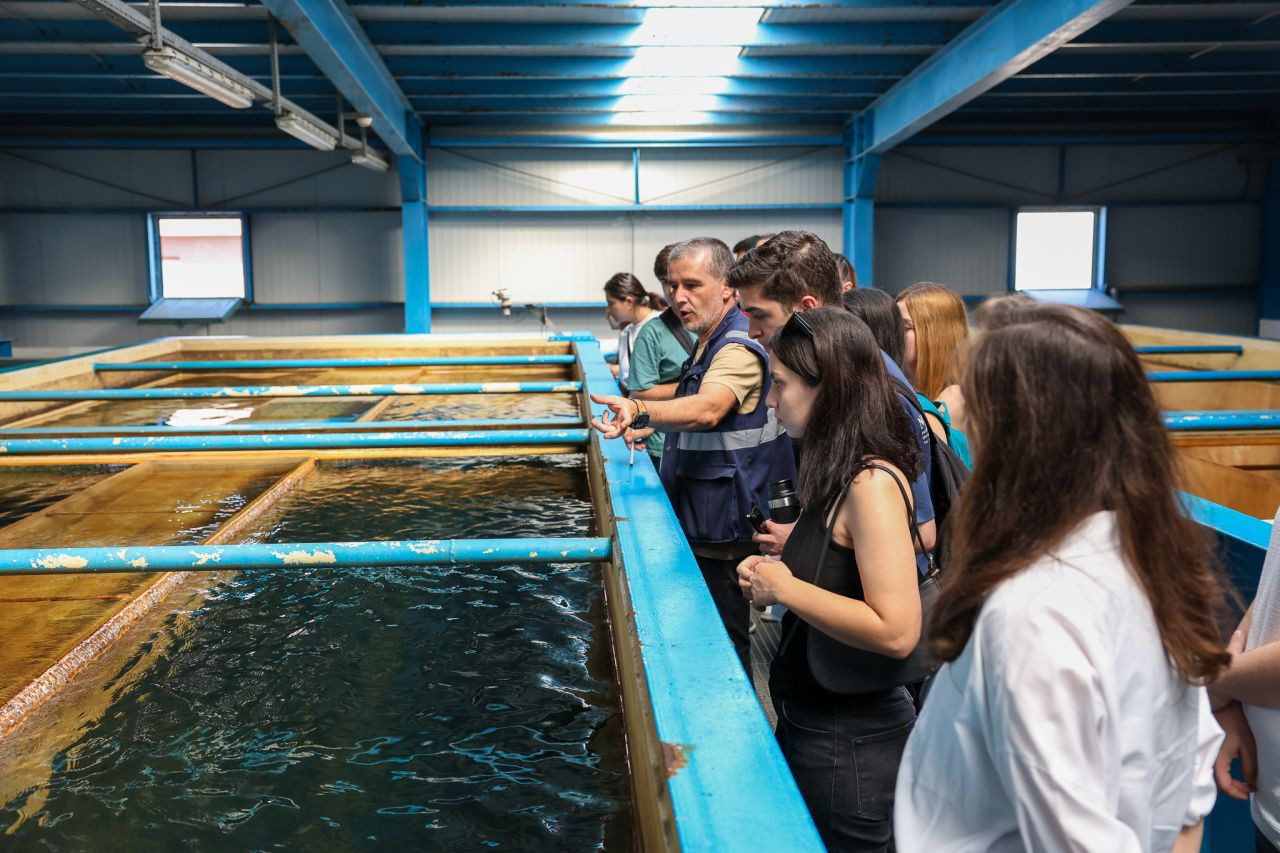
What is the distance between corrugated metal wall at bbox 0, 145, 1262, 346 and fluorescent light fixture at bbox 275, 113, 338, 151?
4229mm

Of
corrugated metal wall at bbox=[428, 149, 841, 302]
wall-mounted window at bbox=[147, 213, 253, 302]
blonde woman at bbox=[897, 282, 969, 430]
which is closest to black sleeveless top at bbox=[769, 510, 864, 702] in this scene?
blonde woman at bbox=[897, 282, 969, 430]

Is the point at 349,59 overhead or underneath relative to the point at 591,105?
underneath

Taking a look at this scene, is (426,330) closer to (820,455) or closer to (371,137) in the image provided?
(371,137)

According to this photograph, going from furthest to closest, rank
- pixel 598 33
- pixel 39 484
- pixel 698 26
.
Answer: pixel 598 33 → pixel 698 26 → pixel 39 484

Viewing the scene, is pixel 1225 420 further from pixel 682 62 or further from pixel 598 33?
pixel 682 62

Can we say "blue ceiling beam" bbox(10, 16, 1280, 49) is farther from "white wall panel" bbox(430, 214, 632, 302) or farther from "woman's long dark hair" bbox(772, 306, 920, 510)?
"woman's long dark hair" bbox(772, 306, 920, 510)

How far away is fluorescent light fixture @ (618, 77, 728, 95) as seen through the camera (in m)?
11.2

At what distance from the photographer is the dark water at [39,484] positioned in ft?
10.8

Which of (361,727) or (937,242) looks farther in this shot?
(937,242)

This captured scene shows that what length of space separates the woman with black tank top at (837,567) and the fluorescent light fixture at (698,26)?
25.1ft

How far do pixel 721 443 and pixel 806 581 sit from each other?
0.94 metres

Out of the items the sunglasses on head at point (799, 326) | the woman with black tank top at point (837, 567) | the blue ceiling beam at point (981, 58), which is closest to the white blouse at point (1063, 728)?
the woman with black tank top at point (837, 567)

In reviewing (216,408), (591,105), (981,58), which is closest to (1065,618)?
(216,408)

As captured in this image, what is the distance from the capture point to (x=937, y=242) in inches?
557
